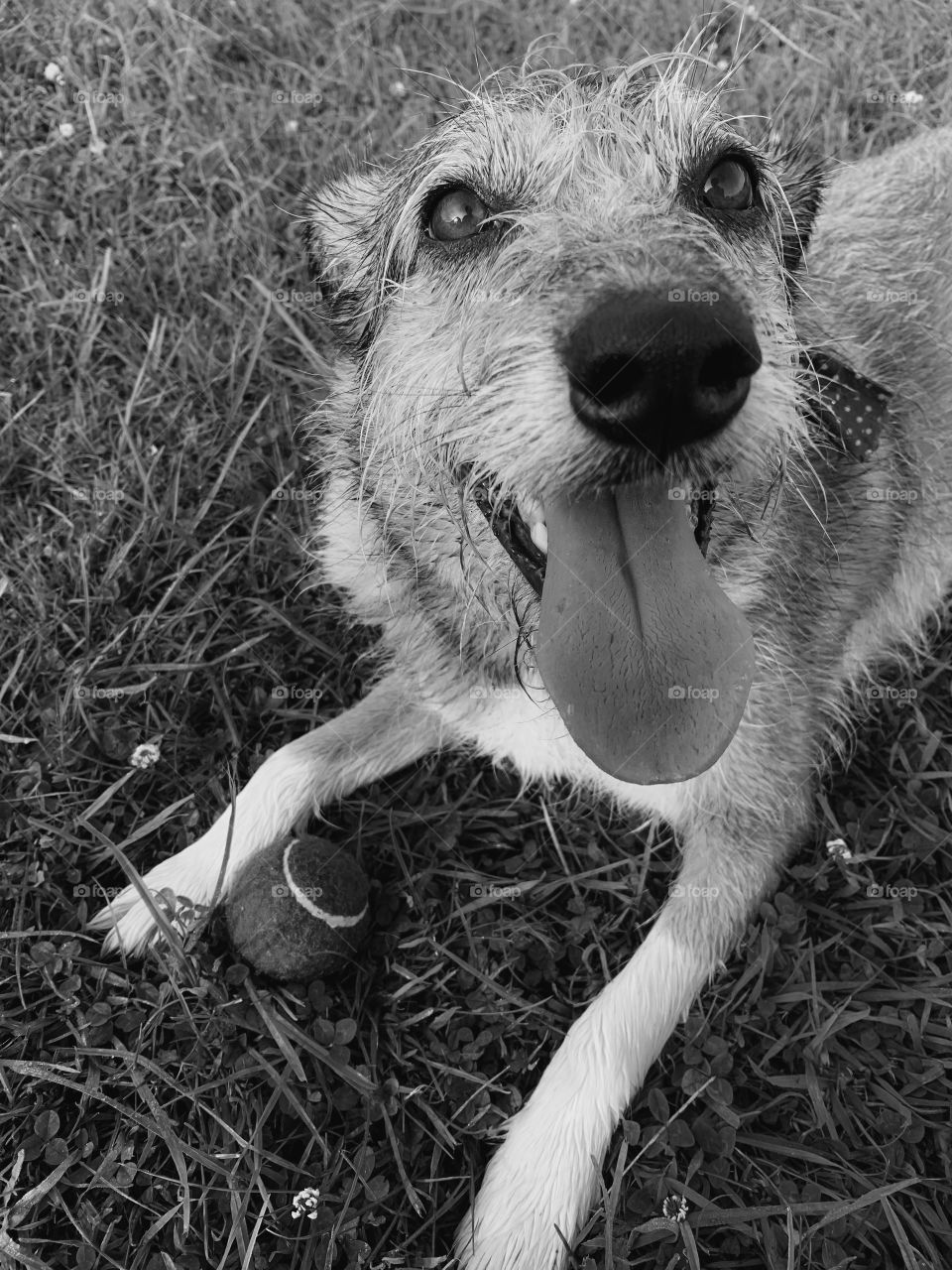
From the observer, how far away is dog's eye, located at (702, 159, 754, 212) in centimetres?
292

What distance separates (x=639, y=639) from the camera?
2.61 meters

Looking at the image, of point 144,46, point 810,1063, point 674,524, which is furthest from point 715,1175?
point 144,46

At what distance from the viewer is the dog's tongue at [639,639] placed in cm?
255

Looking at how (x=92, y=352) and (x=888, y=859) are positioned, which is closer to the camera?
(x=888, y=859)

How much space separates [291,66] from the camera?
228 inches

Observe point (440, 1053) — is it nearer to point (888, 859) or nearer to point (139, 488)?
point (888, 859)

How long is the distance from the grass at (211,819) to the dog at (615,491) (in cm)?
24

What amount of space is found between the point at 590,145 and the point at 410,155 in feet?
2.25

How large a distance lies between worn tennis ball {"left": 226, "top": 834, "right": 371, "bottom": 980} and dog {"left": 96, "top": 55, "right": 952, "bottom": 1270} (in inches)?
9.2
